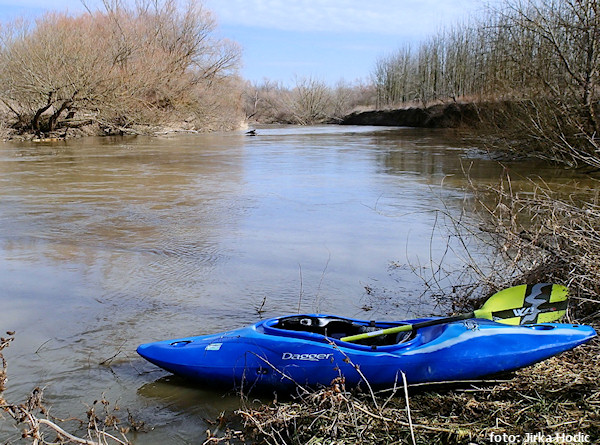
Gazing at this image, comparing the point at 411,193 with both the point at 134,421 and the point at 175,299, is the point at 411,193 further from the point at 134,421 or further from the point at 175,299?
the point at 134,421

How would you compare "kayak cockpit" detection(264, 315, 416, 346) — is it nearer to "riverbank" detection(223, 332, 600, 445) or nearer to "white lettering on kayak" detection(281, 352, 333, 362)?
"white lettering on kayak" detection(281, 352, 333, 362)

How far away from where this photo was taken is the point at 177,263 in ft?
18.7

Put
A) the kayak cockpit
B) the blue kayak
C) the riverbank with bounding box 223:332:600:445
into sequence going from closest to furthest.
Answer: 1. the riverbank with bounding box 223:332:600:445
2. the blue kayak
3. the kayak cockpit

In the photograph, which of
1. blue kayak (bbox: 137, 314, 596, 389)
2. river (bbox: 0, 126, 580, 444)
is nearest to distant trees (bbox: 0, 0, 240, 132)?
river (bbox: 0, 126, 580, 444)

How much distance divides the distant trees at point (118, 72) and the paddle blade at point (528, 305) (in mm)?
20676

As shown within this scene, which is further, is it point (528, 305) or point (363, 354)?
point (528, 305)

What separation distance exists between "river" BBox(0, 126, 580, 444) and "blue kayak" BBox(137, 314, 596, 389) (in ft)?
0.61

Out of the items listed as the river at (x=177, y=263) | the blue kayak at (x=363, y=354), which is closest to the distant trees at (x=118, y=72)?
the river at (x=177, y=263)

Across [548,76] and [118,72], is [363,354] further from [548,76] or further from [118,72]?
[118,72]

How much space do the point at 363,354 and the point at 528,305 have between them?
112cm

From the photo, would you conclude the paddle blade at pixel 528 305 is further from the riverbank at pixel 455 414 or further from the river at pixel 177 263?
the river at pixel 177 263

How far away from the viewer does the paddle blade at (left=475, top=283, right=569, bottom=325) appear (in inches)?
134

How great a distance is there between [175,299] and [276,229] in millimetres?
2660

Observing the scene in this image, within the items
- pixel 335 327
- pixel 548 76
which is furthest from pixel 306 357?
pixel 548 76
